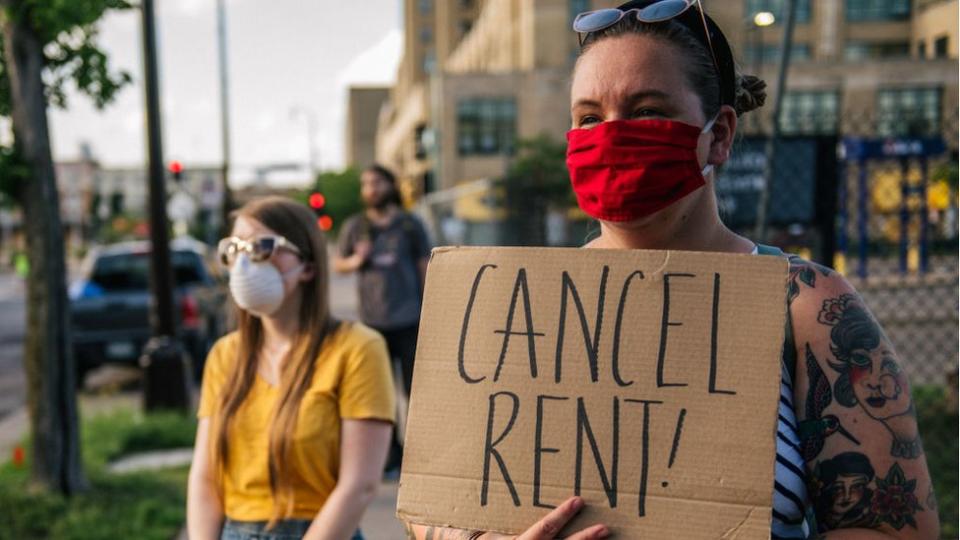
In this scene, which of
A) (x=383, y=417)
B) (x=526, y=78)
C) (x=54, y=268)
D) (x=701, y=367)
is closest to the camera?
(x=701, y=367)

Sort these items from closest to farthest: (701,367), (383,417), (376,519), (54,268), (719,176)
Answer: (701,367) < (383,417) < (376,519) < (54,268) < (719,176)

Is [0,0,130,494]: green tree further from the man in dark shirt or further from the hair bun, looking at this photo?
the hair bun

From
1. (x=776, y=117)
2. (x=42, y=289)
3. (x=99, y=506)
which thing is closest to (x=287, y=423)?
(x=99, y=506)

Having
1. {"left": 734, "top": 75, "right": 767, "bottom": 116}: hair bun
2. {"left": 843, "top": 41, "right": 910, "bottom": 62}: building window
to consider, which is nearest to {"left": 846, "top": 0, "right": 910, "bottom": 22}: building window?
{"left": 843, "top": 41, "right": 910, "bottom": 62}: building window

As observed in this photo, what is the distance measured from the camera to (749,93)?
176 centimetres

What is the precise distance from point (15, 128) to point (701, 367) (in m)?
5.59

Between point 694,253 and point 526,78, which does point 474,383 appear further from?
point 526,78

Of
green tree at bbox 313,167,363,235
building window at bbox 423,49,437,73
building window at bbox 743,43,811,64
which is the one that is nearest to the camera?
building window at bbox 743,43,811,64

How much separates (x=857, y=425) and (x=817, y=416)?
6 cm

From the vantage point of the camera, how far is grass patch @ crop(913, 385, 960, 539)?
533 cm

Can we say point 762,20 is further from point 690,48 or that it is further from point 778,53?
point 778,53

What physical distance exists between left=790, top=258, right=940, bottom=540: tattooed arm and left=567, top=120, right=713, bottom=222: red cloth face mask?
0.90ft

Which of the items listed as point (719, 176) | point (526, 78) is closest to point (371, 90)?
point (526, 78)

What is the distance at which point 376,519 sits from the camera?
5.75m
